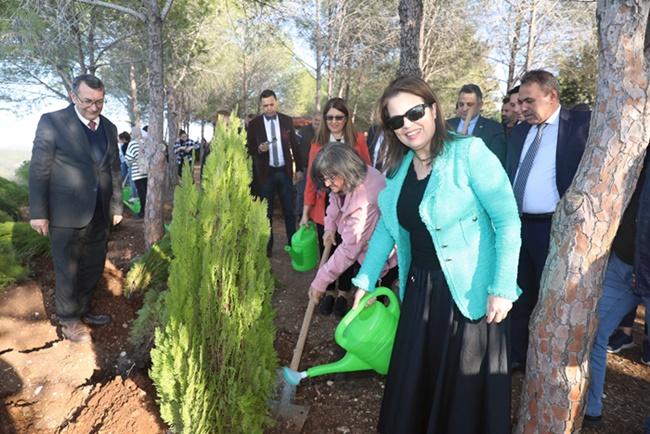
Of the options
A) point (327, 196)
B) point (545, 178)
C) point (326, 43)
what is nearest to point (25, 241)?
point (327, 196)

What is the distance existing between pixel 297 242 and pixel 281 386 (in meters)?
1.41

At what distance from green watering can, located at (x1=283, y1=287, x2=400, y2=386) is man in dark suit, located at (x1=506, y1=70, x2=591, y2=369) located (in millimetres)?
1194

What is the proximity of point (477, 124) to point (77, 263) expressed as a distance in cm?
381

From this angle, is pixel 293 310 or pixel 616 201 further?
pixel 293 310

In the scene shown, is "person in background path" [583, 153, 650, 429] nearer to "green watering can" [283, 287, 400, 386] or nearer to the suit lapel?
"green watering can" [283, 287, 400, 386]

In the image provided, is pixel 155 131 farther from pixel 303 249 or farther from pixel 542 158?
pixel 542 158

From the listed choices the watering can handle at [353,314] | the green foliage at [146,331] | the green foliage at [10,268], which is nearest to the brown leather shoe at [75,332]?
the green foliage at [146,331]

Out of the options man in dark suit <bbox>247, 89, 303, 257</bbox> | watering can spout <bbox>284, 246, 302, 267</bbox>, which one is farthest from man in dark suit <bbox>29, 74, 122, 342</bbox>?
man in dark suit <bbox>247, 89, 303, 257</bbox>

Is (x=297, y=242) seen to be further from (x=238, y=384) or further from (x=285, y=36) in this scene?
(x=285, y=36)

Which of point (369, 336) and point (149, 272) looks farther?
point (149, 272)

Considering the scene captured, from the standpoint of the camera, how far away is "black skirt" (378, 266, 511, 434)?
1.77 meters

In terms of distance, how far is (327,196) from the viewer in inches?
157

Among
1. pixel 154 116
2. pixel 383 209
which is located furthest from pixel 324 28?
pixel 383 209

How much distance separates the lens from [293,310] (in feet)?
13.2
